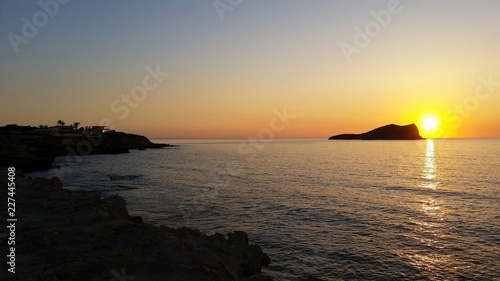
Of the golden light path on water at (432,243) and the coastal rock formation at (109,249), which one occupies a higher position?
the coastal rock formation at (109,249)

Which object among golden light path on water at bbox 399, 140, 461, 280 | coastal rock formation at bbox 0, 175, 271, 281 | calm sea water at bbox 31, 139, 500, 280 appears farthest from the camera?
calm sea water at bbox 31, 139, 500, 280

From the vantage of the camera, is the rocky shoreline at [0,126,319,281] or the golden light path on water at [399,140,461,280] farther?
the golden light path on water at [399,140,461,280]

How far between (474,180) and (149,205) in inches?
2045

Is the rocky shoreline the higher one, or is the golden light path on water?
the rocky shoreline

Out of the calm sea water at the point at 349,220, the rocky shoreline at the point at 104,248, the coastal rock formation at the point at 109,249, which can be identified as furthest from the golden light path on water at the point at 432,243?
the coastal rock formation at the point at 109,249

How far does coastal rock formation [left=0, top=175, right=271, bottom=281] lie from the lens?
975 centimetres

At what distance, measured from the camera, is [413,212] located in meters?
30.3

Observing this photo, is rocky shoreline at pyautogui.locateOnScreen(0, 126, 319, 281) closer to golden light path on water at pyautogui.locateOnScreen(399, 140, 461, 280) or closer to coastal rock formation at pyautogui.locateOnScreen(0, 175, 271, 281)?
coastal rock formation at pyautogui.locateOnScreen(0, 175, 271, 281)

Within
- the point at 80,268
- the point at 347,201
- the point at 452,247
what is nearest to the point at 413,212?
the point at 347,201

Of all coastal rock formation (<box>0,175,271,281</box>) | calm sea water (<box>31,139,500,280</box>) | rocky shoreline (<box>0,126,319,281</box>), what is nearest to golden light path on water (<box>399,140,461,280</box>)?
calm sea water (<box>31,139,500,280</box>)

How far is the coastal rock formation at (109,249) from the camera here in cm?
975

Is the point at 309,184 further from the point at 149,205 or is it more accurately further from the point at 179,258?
the point at 179,258

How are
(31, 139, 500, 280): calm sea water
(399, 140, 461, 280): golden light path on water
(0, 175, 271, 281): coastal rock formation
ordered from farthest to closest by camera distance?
(31, 139, 500, 280): calm sea water → (399, 140, 461, 280): golden light path on water → (0, 175, 271, 281): coastal rock formation

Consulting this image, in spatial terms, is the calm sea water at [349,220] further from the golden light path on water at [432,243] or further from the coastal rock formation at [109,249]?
the coastal rock formation at [109,249]
